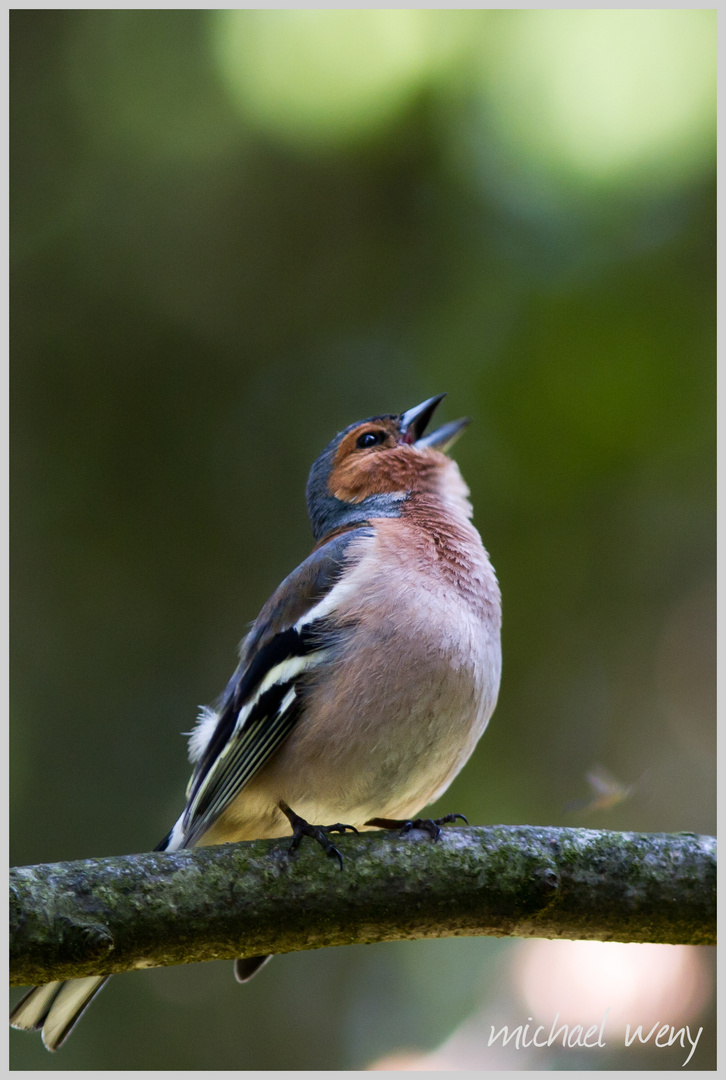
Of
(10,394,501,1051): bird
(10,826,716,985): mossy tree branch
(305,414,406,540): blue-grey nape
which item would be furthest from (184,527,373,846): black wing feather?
(10,826,716,985): mossy tree branch

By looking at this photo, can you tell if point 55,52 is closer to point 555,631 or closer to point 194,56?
point 194,56

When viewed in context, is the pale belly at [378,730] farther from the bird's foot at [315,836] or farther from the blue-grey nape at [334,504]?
the blue-grey nape at [334,504]

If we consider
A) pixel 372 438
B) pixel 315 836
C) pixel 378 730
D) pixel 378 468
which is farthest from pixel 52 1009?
pixel 372 438

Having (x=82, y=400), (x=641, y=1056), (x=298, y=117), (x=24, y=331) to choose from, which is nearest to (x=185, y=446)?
(x=82, y=400)

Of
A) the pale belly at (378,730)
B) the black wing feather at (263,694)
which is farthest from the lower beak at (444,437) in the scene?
the pale belly at (378,730)

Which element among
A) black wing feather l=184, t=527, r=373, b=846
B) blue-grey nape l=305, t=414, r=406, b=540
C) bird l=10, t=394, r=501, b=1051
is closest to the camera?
bird l=10, t=394, r=501, b=1051

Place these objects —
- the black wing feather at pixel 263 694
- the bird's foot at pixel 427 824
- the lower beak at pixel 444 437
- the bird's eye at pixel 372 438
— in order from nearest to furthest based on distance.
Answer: the bird's foot at pixel 427 824 → the black wing feather at pixel 263 694 → the lower beak at pixel 444 437 → the bird's eye at pixel 372 438

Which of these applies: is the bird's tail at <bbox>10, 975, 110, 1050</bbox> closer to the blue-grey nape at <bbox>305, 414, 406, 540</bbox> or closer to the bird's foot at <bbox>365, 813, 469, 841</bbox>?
the bird's foot at <bbox>365, 813, 469, 841</bbox>
